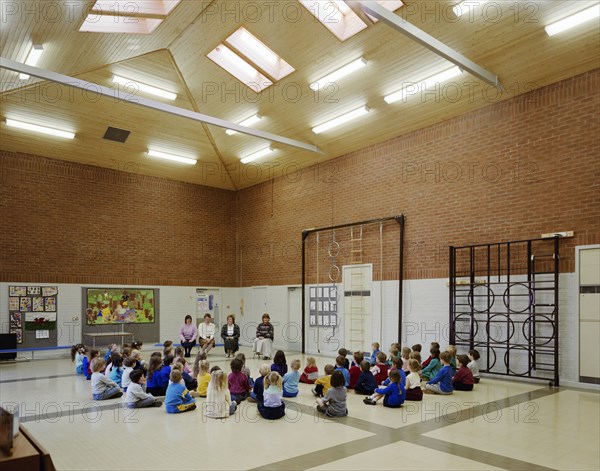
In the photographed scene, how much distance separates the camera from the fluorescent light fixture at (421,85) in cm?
1145

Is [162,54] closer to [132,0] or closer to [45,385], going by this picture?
[132,0]

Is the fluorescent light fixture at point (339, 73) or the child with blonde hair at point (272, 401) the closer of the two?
the child with blonde hair at point (272, 401)

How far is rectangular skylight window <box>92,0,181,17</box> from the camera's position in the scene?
10938 mm

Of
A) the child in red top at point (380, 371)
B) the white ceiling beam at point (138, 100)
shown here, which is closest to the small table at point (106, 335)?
the white ceiling beam at point (138, 100)

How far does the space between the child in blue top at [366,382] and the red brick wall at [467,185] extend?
180 inches

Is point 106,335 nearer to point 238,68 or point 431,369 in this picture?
point 238,68

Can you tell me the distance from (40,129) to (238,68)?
6258 mm

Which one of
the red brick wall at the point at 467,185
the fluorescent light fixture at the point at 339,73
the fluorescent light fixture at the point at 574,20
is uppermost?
the fluorescent light fixture at the point at 339,73

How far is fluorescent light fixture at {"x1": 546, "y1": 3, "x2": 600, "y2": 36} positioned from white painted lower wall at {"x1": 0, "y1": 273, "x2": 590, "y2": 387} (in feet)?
16.2

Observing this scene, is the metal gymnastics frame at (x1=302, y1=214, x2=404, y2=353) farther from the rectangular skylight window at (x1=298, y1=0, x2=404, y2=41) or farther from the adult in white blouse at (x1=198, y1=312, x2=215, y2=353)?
the rectangular skylight window at (x1=298, y1=0, x2=404, y2=41)

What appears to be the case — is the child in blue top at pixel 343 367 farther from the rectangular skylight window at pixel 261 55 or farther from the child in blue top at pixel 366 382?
the rectangular skylight window at pixel 261 55

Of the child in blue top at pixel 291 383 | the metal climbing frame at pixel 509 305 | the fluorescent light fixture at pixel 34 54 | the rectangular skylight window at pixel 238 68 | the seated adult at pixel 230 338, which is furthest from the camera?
the seated adult at pixel 230 338

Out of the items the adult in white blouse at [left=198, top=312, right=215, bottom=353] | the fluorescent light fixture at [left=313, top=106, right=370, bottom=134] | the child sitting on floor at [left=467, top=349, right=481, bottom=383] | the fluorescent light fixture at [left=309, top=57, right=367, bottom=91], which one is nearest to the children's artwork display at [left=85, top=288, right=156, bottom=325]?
the adult in white blouse at [left=198, top=312, right=215, bottom=353]

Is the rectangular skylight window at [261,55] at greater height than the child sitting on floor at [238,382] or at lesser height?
greater
